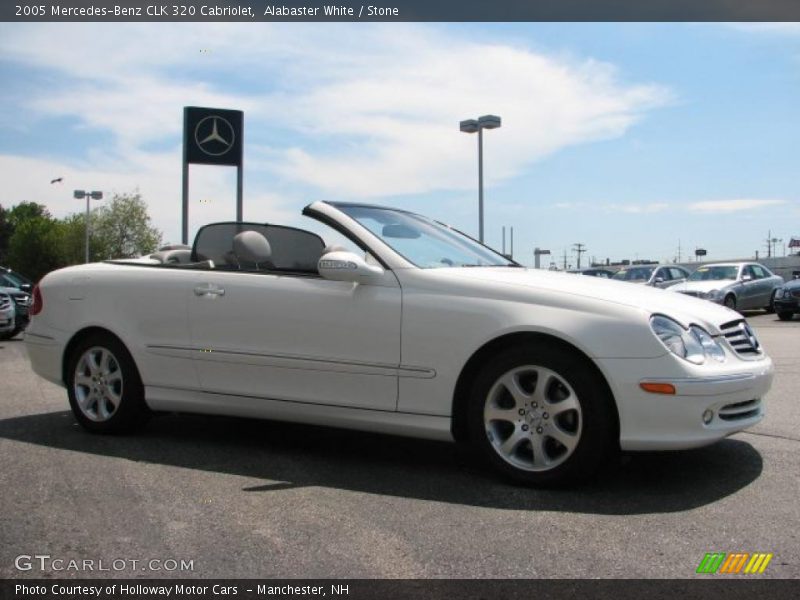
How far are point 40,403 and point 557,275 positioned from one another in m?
4.67

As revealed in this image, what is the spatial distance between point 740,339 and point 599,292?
2.76 feet

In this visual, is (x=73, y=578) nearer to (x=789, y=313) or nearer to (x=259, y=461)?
(x=259, y=461)

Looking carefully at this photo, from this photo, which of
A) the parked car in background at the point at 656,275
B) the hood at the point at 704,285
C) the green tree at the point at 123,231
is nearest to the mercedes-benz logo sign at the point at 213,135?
the hood at the point at 704,285

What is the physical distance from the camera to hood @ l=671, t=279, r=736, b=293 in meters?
19.8

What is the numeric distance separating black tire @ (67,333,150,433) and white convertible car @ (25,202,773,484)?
0.04ft

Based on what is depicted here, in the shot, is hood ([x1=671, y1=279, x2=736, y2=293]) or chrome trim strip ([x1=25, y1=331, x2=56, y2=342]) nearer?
chrome trim strip ([x1=25, y1=331, x2=56, y2=342])

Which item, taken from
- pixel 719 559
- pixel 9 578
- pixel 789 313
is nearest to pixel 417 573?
pixel 719 559

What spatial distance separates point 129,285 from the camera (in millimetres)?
5520

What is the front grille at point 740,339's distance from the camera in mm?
4367

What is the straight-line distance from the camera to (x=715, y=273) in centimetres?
2123

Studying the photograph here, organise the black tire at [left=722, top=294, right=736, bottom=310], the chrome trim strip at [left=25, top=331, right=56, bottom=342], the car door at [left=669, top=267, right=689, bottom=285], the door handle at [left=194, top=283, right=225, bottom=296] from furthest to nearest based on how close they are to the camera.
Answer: the car door at [left=669, top=267, right=689, bottom=285] → the black tire at [left=722, top=294, right=736, bottom=310] → the chrome trim strip at [left=25, top=331, right=56, bottom=342] → the door handle at [left=194, top=283, right=225, bottom=296]

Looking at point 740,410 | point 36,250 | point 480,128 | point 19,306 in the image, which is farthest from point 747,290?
point 36,250

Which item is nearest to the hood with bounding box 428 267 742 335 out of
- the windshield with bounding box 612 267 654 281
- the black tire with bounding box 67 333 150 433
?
the black tire with bounding box 67 333 150 433

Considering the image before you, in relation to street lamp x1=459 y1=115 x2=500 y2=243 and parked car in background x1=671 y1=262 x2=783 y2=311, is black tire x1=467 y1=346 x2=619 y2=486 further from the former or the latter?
street lamp x1=459 y1=115 x2=500 y2=243
